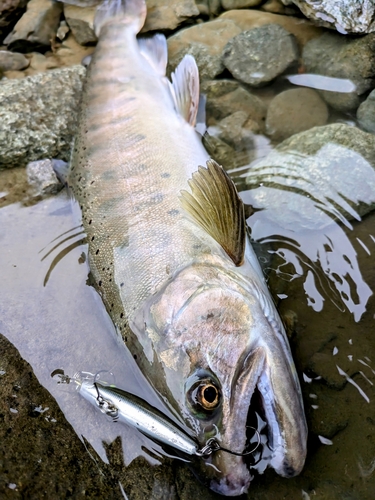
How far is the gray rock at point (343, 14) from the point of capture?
3.69 m

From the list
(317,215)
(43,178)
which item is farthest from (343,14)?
(43,178)

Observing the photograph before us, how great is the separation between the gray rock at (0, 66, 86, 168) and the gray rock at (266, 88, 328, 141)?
180cm

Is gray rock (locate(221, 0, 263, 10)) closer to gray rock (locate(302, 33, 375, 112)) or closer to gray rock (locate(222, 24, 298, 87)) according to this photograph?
gray rock (locate(222, 24, 298, 87))

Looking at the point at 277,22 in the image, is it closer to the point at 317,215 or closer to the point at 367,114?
the point at 367,114

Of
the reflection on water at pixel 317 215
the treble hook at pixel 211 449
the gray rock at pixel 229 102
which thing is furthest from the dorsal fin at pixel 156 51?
the treble hook at pixel 211 449

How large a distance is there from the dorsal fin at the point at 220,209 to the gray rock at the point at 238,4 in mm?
2651

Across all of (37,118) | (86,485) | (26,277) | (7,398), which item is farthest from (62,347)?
(37,118)

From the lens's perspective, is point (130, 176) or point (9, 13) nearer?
point (130, 176)

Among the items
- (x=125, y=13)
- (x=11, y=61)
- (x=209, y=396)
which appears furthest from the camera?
(x=11, y=61)

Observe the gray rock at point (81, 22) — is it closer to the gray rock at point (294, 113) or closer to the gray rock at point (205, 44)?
the gray rock at point (205, 44)

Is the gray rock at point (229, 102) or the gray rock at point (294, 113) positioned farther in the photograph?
the gray rock at point (229, 102)

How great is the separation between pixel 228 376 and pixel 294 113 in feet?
8.24

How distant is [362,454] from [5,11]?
545cm

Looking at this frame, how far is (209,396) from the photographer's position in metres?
2.25
